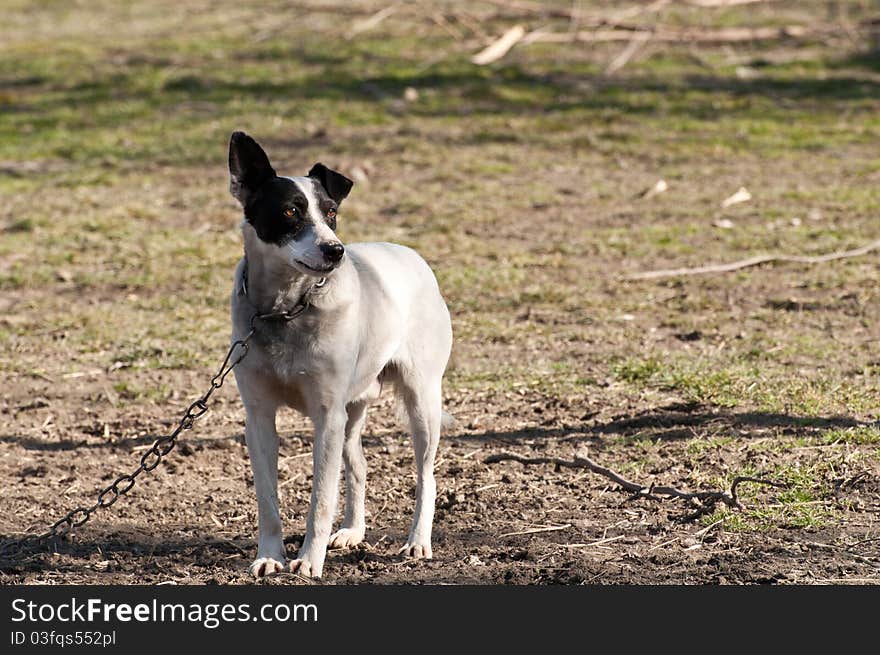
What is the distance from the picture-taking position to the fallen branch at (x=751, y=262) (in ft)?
31.0

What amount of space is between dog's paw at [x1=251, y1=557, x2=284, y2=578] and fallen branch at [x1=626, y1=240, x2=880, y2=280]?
520 cm

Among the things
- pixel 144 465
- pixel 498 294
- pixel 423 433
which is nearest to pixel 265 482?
pixel 144 465

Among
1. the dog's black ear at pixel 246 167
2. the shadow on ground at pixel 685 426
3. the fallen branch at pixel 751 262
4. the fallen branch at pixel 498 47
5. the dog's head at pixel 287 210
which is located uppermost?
the dog's black ear at pixel 246 167

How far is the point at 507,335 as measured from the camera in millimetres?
8281

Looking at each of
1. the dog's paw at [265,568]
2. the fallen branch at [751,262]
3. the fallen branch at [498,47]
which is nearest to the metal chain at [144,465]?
the dog's paw at [265,568]

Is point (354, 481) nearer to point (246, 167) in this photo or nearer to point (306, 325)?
→ point (306, 325)

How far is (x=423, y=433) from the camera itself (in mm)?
5223

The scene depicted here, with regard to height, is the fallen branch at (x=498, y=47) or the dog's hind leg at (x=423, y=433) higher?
the fallen branch at (x=498, y=47)

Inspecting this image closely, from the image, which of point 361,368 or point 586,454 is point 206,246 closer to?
point 586,454

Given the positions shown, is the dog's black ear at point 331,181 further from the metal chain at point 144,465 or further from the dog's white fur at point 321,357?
the metal chain at point 144,465

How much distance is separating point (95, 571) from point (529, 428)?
2.42 meters

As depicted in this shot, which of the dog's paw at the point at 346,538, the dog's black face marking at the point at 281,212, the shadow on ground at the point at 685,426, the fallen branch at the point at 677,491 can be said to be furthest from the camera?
the shadow on ground at the point at 685,426

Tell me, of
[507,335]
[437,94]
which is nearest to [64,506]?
[507,335]

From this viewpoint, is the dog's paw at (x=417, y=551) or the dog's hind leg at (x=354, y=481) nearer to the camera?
the dog's paw at (x=417, y=551)
